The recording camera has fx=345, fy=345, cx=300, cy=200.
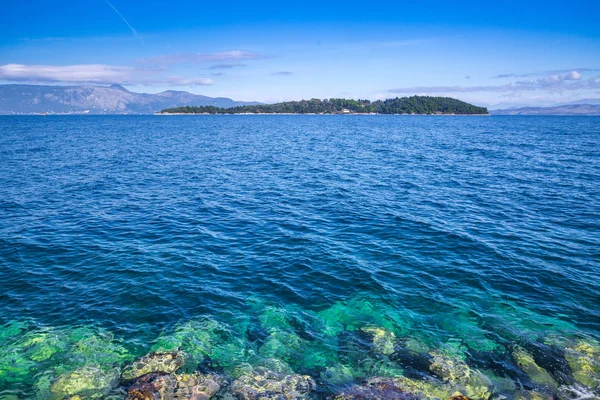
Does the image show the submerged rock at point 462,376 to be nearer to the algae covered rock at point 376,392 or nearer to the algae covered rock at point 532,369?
the algae covered rock at point 532,369

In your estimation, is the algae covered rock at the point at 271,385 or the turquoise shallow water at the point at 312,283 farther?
the turquoise shallow water at the point at 312,283

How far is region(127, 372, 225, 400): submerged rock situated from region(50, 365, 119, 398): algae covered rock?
1.23 metres

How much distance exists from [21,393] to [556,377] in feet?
73.8

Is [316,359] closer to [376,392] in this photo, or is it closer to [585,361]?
[376,392]

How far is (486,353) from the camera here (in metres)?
16.7

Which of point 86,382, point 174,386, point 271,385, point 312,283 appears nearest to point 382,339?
point 271,385

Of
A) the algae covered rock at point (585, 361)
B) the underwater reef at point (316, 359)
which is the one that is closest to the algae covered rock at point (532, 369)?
the underwater reef at point (316, 359)

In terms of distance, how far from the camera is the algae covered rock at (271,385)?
14109 millimetres

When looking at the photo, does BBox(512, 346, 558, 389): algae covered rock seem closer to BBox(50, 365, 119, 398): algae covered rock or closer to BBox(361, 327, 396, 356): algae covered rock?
BBox(361, 327, 396, 356): algae covered rock

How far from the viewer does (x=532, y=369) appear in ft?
50.6

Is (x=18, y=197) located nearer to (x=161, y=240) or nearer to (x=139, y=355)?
(x=161, y=240)

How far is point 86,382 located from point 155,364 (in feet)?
8.93

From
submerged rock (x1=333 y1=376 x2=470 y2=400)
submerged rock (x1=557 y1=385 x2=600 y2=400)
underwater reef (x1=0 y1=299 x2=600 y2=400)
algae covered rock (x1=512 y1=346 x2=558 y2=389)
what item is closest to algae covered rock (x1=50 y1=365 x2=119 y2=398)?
underwater reef (x1=0 y1=299 x2=600 y2=400)

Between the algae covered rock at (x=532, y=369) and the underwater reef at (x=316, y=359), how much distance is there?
0.04m
